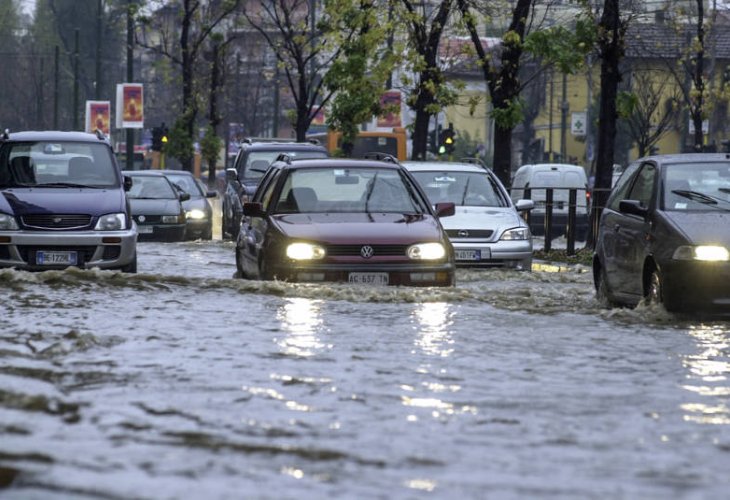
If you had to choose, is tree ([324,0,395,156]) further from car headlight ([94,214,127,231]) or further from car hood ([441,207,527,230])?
car headlight ([94,214,127,231])

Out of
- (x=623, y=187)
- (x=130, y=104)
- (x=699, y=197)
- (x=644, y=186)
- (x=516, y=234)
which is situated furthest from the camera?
(x=130, y=104)

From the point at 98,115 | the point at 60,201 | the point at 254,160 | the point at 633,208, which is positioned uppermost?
the point at 98,115

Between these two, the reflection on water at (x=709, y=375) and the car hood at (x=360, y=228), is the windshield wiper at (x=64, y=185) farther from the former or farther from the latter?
the reflection on water at (x=709, y=375)

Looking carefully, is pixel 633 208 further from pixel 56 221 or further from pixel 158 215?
pixel 158 215

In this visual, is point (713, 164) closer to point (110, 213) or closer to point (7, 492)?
point (110, 213)

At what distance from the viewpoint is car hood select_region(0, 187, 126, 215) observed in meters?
18.2

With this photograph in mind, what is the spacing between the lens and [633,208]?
14.1 meters

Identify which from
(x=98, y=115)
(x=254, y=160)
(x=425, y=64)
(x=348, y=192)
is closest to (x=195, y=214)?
(x=254, y=160)

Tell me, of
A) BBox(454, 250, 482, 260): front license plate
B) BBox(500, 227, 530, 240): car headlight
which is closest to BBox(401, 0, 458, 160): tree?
BBox(500, 227, 530, 240): car headlight

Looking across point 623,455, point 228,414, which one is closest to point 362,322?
point 228,414

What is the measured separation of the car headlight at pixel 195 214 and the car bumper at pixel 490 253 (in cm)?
1398

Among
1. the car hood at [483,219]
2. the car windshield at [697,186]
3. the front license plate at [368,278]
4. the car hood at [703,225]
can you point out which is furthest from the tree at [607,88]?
the car hood at [703,225]

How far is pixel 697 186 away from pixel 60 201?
712 centimetres

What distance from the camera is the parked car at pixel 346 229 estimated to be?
1479cm
